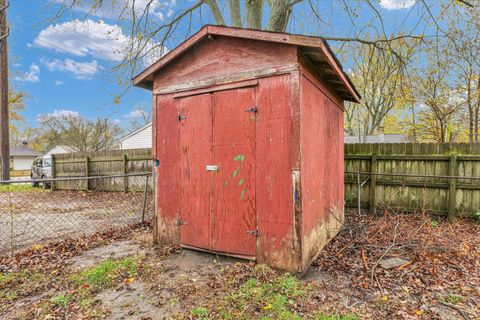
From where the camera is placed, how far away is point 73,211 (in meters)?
7.43

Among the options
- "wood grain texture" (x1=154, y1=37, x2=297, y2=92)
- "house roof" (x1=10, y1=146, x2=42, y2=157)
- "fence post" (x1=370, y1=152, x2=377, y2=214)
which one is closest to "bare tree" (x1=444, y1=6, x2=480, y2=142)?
"fence post" (x1=370, y1=152, x2=377, y2=214)

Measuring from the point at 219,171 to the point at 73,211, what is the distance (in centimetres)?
603

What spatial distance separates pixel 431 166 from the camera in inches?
240

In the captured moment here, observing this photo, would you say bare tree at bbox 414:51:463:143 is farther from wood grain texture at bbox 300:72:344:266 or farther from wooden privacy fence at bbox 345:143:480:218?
wood grain texture at bbox 300:72:344:266

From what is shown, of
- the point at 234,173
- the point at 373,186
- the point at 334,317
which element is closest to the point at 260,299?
the point at 334,317

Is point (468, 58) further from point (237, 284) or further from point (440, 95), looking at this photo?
point (237, 284)

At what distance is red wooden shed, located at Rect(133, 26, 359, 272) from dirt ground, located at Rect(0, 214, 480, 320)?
0.33 metres

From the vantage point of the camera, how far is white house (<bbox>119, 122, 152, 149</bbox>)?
739 inches

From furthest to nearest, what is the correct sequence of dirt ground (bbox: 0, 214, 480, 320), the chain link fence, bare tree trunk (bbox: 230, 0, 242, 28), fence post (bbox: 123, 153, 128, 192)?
fence post (bbox: 123, 153, 128, 192), bare tree trunk (bbox: 230, 0, 242, 28), the chain link fence, dirt ground (bbox: 0, 214, 480, 320)

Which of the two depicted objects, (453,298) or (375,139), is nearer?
Answer: (453,298)

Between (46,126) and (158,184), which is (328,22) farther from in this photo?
(46,126)

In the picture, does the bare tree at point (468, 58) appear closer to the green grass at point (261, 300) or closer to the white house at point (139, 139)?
the green grass at point (261, 300)

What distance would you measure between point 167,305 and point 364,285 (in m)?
2.30

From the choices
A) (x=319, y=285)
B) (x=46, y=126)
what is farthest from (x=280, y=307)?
(x=46, y=126)
